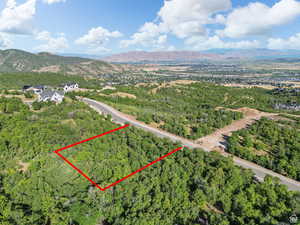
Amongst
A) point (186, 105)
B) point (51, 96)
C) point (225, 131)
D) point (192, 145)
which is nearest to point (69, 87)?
point (51, 96)

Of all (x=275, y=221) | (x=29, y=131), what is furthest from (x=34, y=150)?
(x=275, y=221)

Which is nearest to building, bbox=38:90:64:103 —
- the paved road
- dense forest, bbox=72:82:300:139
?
dense forest, bbox=72:82:300:139

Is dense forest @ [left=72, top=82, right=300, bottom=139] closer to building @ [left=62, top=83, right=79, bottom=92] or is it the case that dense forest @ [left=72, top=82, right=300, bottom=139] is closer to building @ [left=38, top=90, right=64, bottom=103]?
building @ [left=38, top=90, right=64, bottom=103]

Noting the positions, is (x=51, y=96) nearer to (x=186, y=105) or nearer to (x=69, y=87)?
(x=69, y=87)

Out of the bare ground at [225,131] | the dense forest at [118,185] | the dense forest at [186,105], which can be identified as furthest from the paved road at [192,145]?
the dense forest at [118,185]

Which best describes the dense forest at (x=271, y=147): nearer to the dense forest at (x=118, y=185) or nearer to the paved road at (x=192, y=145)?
the paved road at (x=192, y=145)

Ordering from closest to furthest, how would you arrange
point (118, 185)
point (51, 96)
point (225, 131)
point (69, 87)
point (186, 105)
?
1. point (118, 185)
2. point (225, 131)
3. point (51, 96)
4. point (186, 105)
5. point (69, 87)
